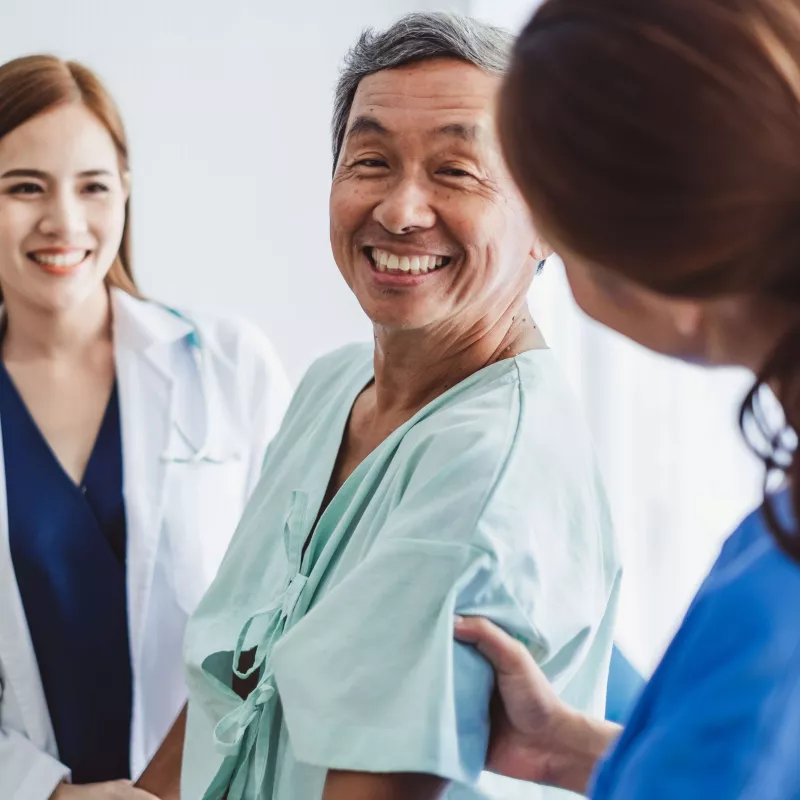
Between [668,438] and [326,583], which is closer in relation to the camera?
[326,583]

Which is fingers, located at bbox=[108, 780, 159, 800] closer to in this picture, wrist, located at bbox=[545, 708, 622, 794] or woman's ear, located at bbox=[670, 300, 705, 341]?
wrist, located at bbox=[545, 708, 622, 794]

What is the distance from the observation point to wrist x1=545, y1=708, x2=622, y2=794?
0.86 meters

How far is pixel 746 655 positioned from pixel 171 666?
114 cm

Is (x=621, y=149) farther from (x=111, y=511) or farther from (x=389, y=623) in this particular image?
(x=111, y=511)

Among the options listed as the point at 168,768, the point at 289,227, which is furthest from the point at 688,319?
the point at 289,227

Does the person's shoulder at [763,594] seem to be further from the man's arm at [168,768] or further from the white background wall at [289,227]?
the white background wall at [289,227]

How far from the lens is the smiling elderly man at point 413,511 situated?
2.58 feet

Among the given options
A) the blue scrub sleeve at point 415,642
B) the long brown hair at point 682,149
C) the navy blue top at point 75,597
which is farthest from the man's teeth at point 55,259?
the long brown hair at point 682,149

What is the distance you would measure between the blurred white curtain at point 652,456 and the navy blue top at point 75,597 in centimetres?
125

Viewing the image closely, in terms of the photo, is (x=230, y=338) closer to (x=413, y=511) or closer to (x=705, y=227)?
(x=413, y=511)

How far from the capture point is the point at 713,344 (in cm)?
60

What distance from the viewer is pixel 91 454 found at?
5.21ft

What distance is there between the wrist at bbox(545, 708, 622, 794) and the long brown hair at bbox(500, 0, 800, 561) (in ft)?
1.16

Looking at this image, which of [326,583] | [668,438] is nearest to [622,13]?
[326,583]
